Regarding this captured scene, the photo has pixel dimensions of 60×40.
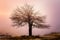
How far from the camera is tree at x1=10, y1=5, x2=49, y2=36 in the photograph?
150 centimetres

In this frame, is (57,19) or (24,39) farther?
(57,19)

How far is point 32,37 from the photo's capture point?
145cm

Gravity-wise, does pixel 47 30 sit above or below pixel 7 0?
below

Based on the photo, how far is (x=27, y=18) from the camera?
1494 millimetres

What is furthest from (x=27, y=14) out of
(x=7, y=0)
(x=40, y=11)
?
(x=7, y=0)

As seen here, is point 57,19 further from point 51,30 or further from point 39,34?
point 39,34

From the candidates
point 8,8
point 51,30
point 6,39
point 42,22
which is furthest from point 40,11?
point 6,39

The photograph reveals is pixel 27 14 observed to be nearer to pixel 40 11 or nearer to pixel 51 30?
pixel 40 11

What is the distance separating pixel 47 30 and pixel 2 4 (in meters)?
0.53

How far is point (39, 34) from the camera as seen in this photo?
4.92 ft

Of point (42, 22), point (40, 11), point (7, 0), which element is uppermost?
point (7, 0)

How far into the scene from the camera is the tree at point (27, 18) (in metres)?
1.50

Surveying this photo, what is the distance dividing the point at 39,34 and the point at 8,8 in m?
0.41

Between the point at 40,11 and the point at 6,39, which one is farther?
the point at 40,11
